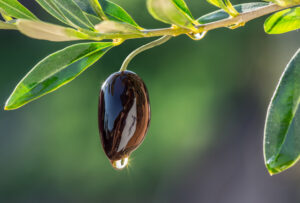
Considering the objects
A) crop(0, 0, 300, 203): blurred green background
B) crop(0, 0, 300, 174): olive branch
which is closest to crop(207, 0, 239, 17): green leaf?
crop(0, 0, 300, 174): olive branch

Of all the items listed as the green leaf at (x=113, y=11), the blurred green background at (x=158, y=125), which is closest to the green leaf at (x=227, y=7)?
the green leaf at (x=113, y=11)

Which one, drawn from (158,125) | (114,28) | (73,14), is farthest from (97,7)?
(158,125)

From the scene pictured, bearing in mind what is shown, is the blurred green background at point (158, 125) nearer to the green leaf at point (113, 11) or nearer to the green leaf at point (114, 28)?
the green leaf at point (113, 11)

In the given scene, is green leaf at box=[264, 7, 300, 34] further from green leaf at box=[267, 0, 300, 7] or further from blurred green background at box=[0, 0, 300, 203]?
blurred green background at box=[0, 0, 300, 203]

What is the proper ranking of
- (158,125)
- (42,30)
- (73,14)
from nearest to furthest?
(42,30) → (73,14) → (158,125)

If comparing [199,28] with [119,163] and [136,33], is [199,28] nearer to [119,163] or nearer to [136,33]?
[136,33]

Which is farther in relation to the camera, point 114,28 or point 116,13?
point 116,13

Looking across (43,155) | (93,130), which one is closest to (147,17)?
(93,130)
